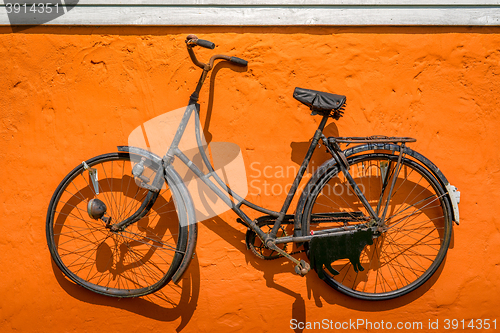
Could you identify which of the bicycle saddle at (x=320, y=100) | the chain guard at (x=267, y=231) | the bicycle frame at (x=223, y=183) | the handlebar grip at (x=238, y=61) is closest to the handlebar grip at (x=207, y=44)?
the bicycle frame at (x=223, y=183)

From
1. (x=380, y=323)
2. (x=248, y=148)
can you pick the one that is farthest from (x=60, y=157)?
(x=380, y=323)

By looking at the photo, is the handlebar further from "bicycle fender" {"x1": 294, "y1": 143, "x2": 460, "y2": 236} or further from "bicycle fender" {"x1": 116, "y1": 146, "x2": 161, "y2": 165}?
"bicycle fender" {"x1": 294, "y1": 143, "x2": 460, "y2": 236}

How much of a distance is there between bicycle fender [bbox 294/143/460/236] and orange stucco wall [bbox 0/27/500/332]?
20cm

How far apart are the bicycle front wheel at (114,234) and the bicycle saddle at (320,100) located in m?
1.24

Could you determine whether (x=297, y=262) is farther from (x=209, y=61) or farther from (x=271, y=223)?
(x=209, y=61)

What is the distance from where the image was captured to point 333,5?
2568 mm

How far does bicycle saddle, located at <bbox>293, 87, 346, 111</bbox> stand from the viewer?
7.47ft

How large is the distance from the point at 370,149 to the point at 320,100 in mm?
533

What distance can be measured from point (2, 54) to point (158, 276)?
2.13m

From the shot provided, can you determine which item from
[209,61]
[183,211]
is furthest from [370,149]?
[183,211]

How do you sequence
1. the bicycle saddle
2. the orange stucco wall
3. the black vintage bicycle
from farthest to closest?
the orange stucco wall
the black vintage bicycle
the bicycle saddle

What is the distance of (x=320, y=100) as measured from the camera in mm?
2291

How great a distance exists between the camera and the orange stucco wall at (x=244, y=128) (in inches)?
102

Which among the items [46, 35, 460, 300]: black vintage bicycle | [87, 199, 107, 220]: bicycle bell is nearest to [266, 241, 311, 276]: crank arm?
[46, 35, 460, 300]: black vintage bicycle
